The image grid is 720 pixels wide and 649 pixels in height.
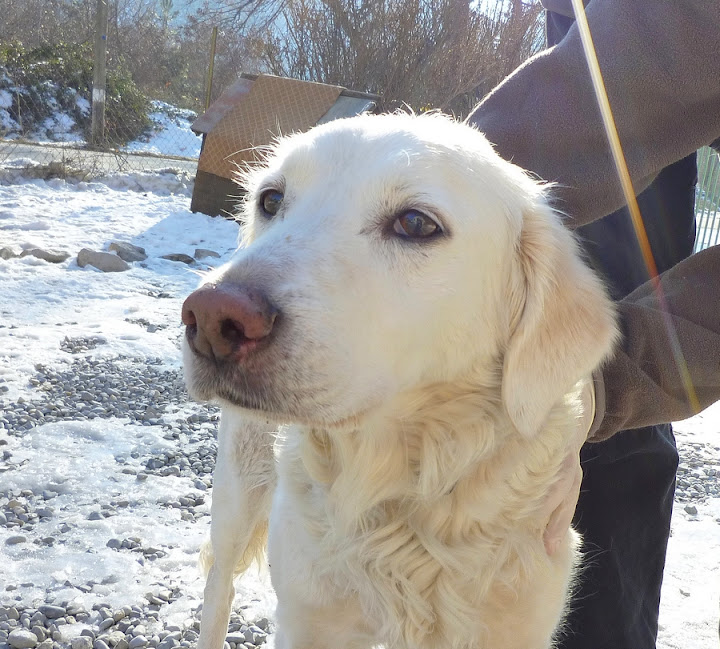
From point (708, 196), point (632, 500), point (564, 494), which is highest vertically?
point (708, 196)

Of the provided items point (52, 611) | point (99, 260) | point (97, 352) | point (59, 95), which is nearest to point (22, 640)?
point (52, 611)

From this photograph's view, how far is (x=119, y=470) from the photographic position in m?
3.09

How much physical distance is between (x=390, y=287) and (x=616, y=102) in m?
0.81

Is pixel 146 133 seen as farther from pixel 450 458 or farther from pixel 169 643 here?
pixel 450 458

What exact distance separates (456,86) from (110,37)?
8.07 m

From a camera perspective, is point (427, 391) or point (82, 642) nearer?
point (427, 391)

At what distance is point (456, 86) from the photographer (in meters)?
12.2

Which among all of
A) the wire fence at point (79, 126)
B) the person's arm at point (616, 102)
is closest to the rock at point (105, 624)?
the person's arm at point (616, 102)

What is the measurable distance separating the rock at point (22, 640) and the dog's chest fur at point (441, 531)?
95cm

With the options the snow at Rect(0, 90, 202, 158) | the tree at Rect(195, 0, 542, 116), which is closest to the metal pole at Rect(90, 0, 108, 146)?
the snow at Rect(0, 90, 202, 158)

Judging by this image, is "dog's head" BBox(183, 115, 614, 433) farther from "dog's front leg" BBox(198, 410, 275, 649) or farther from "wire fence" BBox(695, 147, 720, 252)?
"wire fence" BBox(695, 147, 720, 252)

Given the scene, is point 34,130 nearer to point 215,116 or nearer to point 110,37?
point 110,37

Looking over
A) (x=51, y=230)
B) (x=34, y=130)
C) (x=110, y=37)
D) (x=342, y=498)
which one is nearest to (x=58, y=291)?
(x=51, y=230)

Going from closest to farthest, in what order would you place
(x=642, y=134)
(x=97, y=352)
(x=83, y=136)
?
(x=642, y=134)
(x=97, y=352)
(x=83, y=136)
